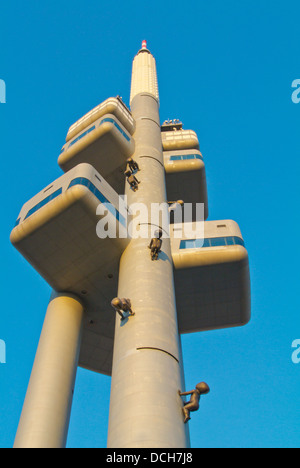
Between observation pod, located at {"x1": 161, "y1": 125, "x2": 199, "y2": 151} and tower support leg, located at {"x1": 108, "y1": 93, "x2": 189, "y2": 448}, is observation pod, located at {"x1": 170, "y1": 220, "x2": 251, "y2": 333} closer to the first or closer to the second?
tower support leg, located at {"x1": 108, "y1": 93, "x2": 189, "y2": 448}

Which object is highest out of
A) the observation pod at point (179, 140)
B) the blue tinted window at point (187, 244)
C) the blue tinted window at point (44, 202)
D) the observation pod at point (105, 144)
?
the observation pod at point (179, 140)

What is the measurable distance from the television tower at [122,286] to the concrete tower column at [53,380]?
6 cm

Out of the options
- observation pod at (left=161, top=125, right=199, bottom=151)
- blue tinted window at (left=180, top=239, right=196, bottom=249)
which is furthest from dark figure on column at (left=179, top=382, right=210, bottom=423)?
observation pod at (left=161, top=125, right=199, bottom=151)

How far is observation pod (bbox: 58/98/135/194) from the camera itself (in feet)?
131

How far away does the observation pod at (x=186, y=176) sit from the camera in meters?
43.0

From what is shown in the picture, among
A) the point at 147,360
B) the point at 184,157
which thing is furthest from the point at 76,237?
the point at 184,157

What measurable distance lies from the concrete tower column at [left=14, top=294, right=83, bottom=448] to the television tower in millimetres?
62

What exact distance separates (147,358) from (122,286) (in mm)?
6130

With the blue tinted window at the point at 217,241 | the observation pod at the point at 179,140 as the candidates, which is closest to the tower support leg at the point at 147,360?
the blue tinted window at the point at 217,241

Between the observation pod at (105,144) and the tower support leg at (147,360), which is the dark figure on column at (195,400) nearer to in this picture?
the tower support leg at (147,360)

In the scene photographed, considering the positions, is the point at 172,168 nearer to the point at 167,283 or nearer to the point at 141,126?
the point at 141,126
